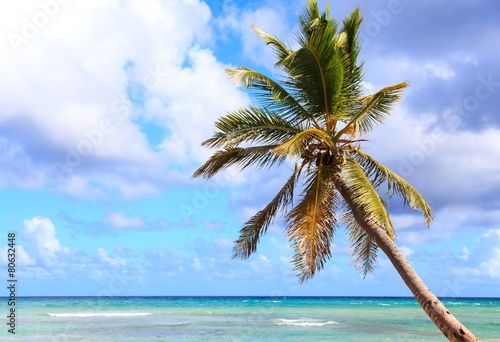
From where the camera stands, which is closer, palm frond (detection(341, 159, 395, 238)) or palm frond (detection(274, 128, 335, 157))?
palm frond (detection(274, 128, 335, 157))

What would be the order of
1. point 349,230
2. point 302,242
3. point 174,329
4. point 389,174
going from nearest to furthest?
1. point 302,242
2. point 389,174
3. point 349,230
4. point 174,329

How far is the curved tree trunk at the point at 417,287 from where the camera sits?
7.89m

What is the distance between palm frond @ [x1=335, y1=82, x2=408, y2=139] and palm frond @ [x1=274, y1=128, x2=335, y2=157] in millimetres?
517

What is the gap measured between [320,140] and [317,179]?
0.69m

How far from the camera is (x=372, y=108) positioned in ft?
36.3

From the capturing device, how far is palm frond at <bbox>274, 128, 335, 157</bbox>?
8.78 meters

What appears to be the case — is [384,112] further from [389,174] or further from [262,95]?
[262,95]

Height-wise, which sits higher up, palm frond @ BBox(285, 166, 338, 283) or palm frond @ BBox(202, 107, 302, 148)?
palm frond @ BBox(202, 107, 302, 148)

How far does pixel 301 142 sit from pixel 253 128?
1.35m

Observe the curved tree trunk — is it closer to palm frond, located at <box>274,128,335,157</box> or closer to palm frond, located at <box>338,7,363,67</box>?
palm frond, located at <box>274,128,335,157</box>

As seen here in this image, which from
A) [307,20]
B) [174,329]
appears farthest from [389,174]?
[174,329]

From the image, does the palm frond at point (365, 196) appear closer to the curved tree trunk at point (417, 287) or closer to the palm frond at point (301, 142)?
the curved tree trunk at point (417, 287)

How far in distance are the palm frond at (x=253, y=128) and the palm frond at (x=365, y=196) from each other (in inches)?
53.5

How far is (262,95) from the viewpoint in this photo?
1098 centimetres
